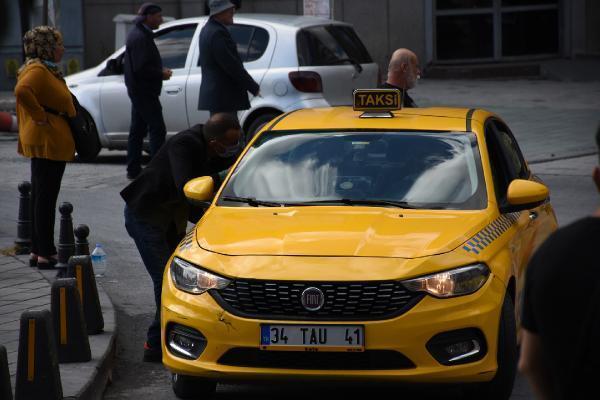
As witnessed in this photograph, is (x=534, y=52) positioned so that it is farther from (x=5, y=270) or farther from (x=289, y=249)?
(x=289, y=249)

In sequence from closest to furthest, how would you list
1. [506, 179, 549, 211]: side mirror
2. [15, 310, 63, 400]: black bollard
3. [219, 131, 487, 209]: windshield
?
[15, 310, 63, 400]: black bollard
[506, 179, 549, 211]: side mirror
[219, 131, 487, 209]: windshield

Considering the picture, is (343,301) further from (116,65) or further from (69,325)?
(116,65)

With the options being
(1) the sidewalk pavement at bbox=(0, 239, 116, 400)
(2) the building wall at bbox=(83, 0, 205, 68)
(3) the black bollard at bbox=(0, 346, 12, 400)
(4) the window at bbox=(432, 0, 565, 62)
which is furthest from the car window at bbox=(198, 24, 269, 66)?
(4) the window at bbox=(432, 0, 565, 62)

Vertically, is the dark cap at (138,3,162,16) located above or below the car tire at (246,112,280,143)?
above

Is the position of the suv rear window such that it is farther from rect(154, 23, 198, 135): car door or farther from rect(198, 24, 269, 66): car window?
rect(154, 23, 198, 135): car door

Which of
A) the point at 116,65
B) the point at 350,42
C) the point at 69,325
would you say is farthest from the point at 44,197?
the point at 350,42

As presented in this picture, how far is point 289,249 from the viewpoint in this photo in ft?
20.0

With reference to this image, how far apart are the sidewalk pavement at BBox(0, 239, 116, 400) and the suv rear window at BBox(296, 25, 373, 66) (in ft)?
16.4

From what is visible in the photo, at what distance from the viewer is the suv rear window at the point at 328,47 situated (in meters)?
14.7

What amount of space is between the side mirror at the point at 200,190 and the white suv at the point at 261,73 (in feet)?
23.3

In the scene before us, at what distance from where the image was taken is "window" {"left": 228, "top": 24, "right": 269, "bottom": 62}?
1486 centimetres

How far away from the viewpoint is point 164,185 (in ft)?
23.8

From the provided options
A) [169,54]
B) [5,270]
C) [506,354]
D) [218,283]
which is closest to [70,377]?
[218,283]

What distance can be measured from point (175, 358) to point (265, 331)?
566 mm
